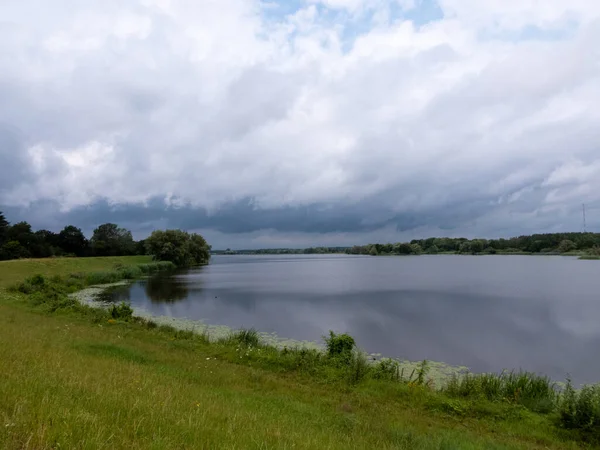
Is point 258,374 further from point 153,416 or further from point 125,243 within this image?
point 125,243

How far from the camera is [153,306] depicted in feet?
112

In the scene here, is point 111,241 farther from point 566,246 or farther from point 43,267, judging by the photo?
point 566,246

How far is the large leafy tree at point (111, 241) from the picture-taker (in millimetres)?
117113

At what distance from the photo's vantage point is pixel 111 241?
125688mm

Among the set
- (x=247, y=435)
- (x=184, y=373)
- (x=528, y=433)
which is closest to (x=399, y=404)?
(x=528, y=433)

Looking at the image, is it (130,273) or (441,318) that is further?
(130,273)

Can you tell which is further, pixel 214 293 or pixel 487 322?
pixel 214 293

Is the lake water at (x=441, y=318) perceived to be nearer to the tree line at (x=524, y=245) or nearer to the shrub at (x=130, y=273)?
the shrub at (x=130, y=273)

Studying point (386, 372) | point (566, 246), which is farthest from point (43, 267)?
point (566, 246)

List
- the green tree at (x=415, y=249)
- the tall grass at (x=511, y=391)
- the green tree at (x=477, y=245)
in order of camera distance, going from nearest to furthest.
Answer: the tall grass at (x=511, y=391) < the green tree at (x=477, y=245) < the green tree at (x=415, y=249)

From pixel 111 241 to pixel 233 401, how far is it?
439 feet

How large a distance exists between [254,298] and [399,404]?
30.7m

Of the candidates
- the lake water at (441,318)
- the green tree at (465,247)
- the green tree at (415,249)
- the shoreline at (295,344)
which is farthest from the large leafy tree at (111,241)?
the green tree at (465,247)

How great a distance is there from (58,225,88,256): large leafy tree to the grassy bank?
101 meters
